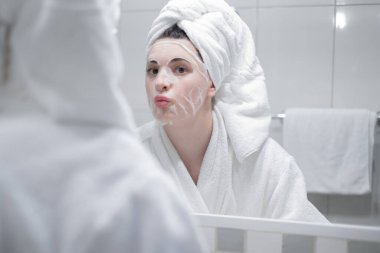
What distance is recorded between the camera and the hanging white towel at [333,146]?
132 centimetres

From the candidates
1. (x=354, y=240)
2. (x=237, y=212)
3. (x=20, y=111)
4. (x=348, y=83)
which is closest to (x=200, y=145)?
(x=237, y=212)

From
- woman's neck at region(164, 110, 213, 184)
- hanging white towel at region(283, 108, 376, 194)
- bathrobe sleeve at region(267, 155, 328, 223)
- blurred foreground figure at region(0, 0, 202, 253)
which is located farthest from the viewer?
hanging white towel at region(283, 108, 376, 194)

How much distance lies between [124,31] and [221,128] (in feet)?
2.19

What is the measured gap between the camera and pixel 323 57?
135cm

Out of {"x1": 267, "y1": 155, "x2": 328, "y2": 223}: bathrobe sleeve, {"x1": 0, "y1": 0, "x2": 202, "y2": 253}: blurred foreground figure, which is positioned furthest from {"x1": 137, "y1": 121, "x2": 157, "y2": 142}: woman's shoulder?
{"x1": 0, "y1": 0, "x2": 202, "y2": 253}: blurred foreground figure

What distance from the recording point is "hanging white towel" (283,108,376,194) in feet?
4.33

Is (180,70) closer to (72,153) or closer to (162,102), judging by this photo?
(162,102)

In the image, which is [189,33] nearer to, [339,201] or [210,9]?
[210,9]

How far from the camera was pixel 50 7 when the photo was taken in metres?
0.31

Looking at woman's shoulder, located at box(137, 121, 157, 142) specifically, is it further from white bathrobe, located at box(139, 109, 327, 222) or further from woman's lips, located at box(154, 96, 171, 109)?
woman's lips, located at box(154, 96, 171, 109)

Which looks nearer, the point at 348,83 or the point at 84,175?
the point at 84,175

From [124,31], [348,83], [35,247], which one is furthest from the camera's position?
[124,31]

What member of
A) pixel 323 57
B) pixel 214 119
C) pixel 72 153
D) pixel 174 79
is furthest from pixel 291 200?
pixel 72 153

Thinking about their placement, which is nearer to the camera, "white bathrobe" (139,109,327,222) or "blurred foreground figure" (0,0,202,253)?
"blurred foreground figure" (0,0,202,253)
